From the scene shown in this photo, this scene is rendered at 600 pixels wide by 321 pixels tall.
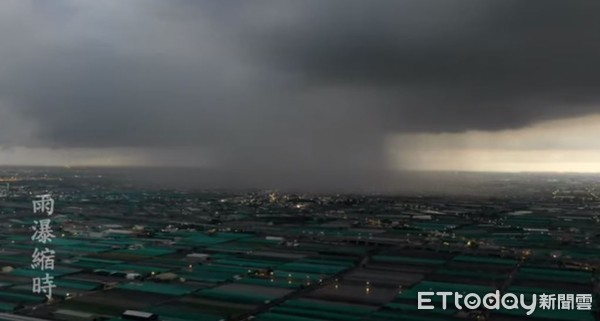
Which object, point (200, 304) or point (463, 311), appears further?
point (200, 304)

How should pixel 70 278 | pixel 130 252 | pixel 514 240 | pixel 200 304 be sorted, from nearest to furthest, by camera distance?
pixel 200 304
pixel 70 278
pixel 130 252
pixel 514 240

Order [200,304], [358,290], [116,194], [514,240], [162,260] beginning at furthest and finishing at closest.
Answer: [116,194], [514,240], [162,260], [358,290], [200,304]

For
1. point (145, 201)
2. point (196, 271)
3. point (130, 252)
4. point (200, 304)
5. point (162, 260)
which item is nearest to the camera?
point (200, 304)

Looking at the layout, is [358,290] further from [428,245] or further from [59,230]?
[59,230]

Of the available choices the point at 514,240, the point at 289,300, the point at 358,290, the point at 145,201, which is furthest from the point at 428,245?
the point at 145,201

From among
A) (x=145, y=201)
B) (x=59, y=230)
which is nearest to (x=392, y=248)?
(x=59, y=230)

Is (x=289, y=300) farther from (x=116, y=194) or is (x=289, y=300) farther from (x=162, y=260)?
(x=116, y=194)

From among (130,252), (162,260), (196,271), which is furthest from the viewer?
(130,252)

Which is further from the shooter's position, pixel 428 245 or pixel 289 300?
pixel 428 245
